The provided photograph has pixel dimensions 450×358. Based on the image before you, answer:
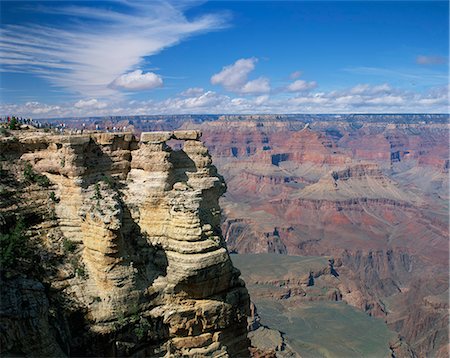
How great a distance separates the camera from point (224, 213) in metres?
162

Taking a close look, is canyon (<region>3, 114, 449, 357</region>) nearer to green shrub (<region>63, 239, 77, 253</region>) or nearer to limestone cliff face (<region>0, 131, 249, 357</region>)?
limestone cliff face (<region>0, 131, 249, 357</region>)

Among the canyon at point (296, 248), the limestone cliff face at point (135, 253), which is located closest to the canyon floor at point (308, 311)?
the canyon at point (296, 248)

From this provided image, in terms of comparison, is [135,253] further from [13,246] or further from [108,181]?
[13,246]

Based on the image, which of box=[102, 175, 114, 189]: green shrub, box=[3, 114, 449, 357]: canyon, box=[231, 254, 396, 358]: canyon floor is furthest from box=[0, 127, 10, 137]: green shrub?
box=[231, 254, 396, 358]: canyon floor

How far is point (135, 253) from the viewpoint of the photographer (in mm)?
18469

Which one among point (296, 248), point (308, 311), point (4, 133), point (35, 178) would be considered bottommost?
point (296, 248)

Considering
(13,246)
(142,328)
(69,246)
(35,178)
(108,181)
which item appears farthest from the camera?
(108,181)

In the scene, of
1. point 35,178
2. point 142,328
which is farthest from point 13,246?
point 142,328

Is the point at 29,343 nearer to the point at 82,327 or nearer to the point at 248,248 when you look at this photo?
the point at 82,327

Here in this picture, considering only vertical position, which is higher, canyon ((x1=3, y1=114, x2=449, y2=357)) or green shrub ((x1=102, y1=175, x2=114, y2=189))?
green shrub ((x1=102, y1=175, x2=114, y2=189))

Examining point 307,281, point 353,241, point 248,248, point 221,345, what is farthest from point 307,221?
point 221,345

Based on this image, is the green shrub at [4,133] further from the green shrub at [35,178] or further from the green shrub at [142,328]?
the green shrub at [142,328]

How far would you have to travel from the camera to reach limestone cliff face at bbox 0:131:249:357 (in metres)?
16.6

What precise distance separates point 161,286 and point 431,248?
139 m
